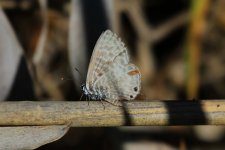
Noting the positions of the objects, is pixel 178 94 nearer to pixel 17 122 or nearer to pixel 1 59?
pixel 1 59

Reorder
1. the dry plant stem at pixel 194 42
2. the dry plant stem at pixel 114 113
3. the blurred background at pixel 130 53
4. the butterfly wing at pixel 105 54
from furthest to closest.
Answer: the dry plant stem at pixel 194 42, the blurred background at pixel 130 53, the butterfly wing at pixel 105 54, the dry plant stem at pixel 114 113

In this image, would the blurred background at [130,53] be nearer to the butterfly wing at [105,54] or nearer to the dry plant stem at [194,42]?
the dry plant stem at [194,42]

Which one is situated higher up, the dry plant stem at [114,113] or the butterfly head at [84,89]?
the dry plant stem at [114,113]

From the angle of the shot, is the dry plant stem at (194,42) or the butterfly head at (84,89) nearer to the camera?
the butterfly head at (84,89)

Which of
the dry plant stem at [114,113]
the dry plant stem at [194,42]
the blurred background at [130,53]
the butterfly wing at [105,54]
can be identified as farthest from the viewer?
the dry plant stem at [194,42]

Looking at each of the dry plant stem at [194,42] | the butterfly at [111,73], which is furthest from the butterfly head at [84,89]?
the dry plant stem at [194,42]
